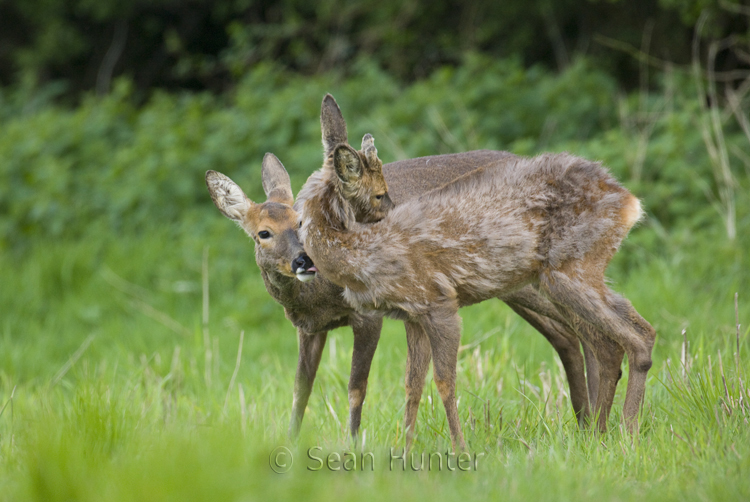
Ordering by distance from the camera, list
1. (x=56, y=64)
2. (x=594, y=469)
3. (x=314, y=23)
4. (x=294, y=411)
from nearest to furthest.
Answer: (x=594, y=469) < (x=294, y=411) < (x=314, y=23) < (x=56, y=64)

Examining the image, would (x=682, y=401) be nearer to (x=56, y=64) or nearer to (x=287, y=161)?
(x=287, y=161)

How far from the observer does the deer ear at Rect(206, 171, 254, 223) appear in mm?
4812

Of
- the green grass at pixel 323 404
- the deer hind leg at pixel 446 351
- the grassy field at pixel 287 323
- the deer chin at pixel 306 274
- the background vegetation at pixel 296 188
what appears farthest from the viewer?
the deer chin at pixel 306 274

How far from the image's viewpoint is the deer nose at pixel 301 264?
13.8 ft

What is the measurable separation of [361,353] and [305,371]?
353mm

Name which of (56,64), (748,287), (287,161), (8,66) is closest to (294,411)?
(748,287)

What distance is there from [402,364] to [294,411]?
1280 millimetres

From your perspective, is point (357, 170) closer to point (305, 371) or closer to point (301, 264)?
point (301, 264)

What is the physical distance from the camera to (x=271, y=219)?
4609 millimetres

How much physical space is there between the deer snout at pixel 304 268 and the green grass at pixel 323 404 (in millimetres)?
716

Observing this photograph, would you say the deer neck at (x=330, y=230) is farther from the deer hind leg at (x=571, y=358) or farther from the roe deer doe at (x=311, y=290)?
the deer hind leg at (x=571, y=358)

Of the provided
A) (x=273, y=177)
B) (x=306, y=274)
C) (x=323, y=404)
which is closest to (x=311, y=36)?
(x=273, y=177)

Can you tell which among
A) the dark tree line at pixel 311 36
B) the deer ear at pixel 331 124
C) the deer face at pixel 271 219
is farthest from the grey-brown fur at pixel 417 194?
the dark tree line at pixel 311 36

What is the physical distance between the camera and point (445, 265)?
12.7 feet
